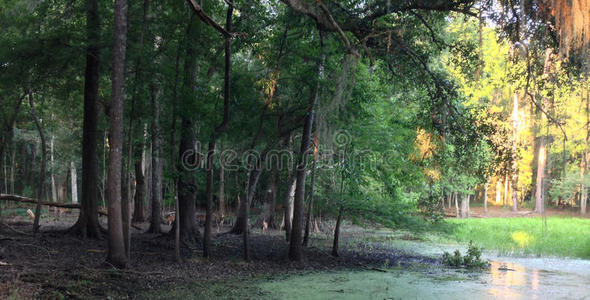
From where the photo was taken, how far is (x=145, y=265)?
930cm

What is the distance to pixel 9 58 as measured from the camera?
1150 centimetres

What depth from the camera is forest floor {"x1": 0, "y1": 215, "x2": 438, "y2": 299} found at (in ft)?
22.3

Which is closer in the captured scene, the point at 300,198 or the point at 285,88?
the point at 300,198

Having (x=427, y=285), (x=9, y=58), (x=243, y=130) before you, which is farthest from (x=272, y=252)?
(x=9, y=58)

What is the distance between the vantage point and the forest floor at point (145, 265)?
680cm

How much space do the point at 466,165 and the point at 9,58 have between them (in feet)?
35.5

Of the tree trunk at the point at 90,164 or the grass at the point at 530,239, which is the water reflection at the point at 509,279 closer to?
the grass at the point at 530,239

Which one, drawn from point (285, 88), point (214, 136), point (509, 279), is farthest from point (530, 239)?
point (214, 136)

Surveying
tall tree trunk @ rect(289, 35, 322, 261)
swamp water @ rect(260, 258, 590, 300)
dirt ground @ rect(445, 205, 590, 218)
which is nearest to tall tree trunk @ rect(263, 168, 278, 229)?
tall tree trunk @ rect(289, 35, 322, 261)

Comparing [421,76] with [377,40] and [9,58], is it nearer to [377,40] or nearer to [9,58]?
[377,40]

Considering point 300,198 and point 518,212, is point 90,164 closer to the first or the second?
point 300,198

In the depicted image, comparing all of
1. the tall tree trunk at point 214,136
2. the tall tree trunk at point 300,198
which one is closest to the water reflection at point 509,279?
the tall tree trunk at point 300,198

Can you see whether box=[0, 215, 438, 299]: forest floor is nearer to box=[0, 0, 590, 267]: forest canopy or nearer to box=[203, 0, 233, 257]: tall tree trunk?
box=[0, 0, 590, 267]: forest canopy

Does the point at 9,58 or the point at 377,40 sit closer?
the point at 377,40
